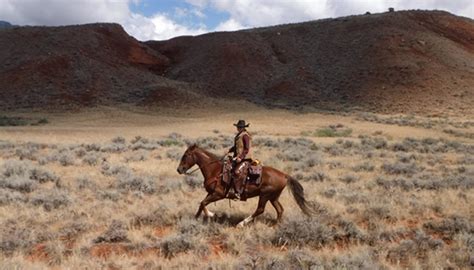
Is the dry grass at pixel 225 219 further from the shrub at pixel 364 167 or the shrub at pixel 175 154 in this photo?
the shrub at pixel 175 154

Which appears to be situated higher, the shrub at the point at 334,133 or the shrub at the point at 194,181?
the shrub at the point at 334,133

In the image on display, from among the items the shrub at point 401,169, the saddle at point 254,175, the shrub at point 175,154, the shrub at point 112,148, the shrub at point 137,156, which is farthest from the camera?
the shrub at point 112,148

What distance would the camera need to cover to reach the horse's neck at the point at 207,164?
33.0ft

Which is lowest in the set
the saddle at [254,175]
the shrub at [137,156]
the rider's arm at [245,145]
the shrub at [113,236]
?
the shrub at [113,236]

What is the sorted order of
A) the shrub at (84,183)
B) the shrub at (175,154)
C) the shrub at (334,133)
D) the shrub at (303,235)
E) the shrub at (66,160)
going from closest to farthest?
the shrub at (303,235) → the shrub at (84,183) → the shrub at (66,160) → the shrub at (175,154) → the shrub at (334,133)

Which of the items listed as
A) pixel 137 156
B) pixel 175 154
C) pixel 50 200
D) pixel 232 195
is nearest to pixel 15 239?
pixel 50 200

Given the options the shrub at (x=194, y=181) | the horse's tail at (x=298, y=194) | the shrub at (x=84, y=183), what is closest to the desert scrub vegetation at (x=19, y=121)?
the shrub at (x=84, y=183)

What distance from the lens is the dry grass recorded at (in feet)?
25.6

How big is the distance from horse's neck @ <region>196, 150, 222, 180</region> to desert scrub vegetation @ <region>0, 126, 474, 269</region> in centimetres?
95

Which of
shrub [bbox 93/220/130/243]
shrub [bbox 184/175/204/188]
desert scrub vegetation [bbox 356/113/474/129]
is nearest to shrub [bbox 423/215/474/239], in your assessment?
shrub [bbox 93/220/130/243]

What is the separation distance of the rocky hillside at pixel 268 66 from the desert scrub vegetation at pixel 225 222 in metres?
37.2

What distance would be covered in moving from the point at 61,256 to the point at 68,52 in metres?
57.1

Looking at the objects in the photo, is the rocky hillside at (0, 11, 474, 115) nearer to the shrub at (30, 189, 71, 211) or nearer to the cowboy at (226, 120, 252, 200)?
the shrub at (30, 189, 71, 211)

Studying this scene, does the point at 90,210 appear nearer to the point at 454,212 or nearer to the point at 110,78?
the point at 454,212
